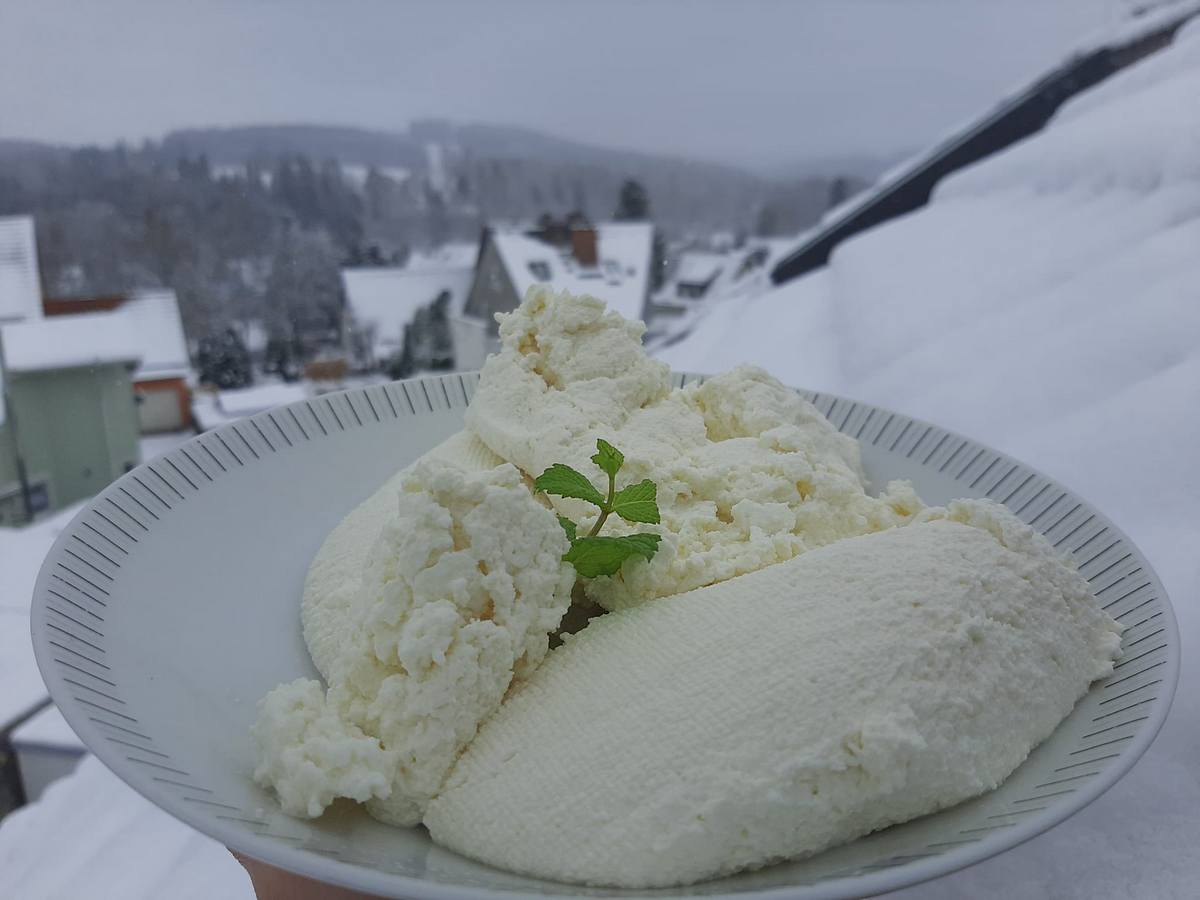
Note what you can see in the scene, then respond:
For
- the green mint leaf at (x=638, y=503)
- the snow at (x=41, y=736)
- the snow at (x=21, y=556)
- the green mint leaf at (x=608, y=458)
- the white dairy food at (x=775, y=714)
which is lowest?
the snow at (x=41, y=736)

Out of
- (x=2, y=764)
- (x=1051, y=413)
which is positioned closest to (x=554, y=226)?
(x=1051, y=413)

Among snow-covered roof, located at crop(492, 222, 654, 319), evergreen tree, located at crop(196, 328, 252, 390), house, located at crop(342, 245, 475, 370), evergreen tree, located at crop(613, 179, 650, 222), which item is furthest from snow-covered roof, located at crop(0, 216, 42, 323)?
evergreen tree, located at crop(613, 179, 650, 222)

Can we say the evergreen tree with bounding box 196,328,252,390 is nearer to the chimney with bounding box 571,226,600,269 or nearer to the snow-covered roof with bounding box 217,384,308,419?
the snow-covered roof with bounding box 217,384,308,419

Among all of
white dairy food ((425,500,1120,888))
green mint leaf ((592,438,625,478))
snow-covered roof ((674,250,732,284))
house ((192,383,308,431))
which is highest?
snow-covered roof ((674,250,732,284))

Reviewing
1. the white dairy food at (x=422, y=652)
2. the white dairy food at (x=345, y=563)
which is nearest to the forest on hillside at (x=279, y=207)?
the white dairy food at (x=345, y=563)

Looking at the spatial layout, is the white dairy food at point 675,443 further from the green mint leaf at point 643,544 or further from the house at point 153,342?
the house at point 153,342

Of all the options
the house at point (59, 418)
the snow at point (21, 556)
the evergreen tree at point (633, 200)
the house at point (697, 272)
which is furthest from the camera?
the evergreen tree at point (633, 200)

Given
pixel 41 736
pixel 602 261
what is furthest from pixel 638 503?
pixel 602 261
